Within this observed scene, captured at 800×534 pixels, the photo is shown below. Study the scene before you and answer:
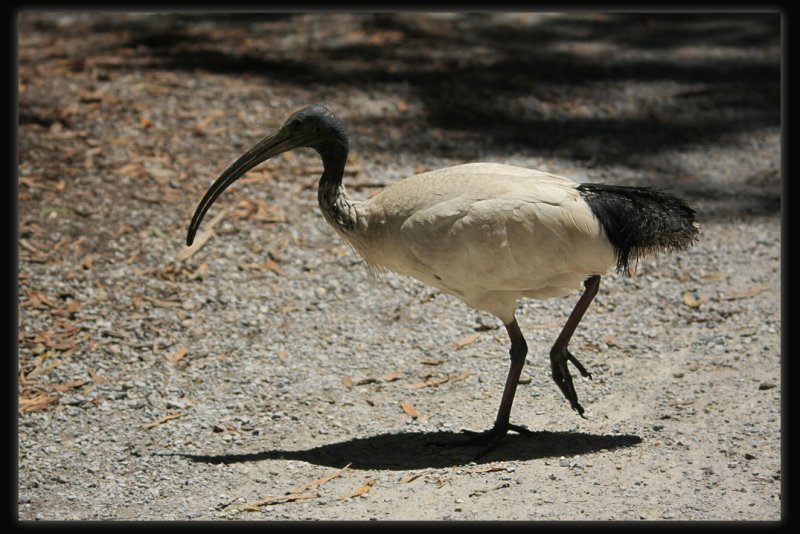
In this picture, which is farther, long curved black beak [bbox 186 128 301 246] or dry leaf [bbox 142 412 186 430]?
dry leaf [bbox 142 412 186 430]

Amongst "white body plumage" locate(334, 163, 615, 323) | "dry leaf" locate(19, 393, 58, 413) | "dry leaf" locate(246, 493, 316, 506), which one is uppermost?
"white body plumage" locate(334, 163, 615, 323)

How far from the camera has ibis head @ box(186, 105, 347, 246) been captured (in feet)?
19.8

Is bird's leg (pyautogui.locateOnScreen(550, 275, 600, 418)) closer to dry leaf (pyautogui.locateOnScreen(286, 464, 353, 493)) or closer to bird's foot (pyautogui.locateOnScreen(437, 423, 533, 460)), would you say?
bird's foot (pyautogui.locateOnScreen(437, 423, 533, 460))

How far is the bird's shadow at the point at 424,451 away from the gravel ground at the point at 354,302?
21mm

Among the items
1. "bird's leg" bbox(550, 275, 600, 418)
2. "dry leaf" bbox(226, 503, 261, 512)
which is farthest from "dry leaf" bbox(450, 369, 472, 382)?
"dry leaf" bbox(226, 503, 261, 512)

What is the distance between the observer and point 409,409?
6395 millimetres

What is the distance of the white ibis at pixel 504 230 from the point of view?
216 inches

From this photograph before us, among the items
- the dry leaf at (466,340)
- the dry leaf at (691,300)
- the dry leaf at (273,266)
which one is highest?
the dry leaf at (273,266)

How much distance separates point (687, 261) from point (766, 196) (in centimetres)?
164

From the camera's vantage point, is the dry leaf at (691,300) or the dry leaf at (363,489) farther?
the dry leaf at (691,300)

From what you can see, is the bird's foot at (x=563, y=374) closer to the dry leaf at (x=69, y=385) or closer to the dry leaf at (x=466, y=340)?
the dry leaf at (x=466, y=340)

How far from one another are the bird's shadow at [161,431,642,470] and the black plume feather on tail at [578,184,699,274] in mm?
1072

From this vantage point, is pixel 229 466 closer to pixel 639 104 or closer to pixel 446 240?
pixel 446 240

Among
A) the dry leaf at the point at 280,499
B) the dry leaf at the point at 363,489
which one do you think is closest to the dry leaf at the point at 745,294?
the dry leaf at the point at 363,489
